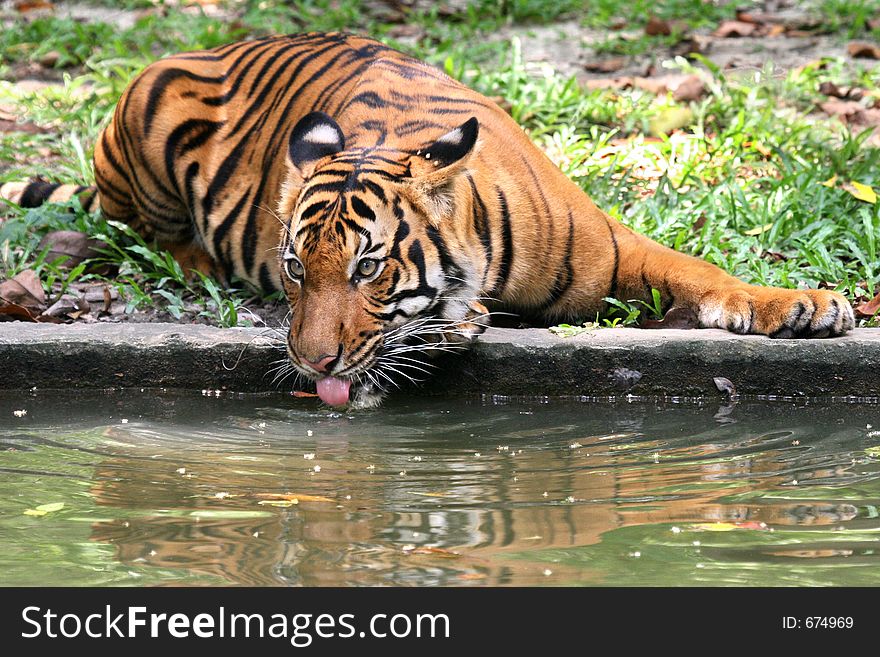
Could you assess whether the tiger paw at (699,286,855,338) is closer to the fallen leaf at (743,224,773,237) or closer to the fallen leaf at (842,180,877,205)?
the fallen leaf at (743,224,773,237)

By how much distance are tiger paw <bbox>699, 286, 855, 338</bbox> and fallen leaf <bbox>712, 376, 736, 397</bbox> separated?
0.69ft

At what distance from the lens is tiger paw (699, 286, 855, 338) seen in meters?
4.39

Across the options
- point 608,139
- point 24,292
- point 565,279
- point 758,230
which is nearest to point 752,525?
point 565,279

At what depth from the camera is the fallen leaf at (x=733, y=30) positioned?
864 centimetres

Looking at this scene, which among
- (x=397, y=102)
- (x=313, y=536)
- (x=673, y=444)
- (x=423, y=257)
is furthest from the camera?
(x=397, y=102)

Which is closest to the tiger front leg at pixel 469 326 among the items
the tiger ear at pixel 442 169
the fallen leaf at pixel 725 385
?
the tiger ear at pixel 442 169

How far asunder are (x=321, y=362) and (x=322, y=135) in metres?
0.94

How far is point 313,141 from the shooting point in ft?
14.8

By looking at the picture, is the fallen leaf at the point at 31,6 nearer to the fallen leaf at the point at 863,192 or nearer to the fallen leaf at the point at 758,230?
the fallen leaf at the point at 758,230
